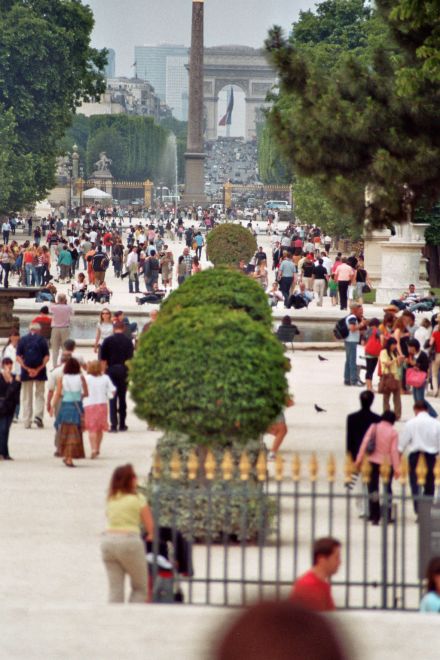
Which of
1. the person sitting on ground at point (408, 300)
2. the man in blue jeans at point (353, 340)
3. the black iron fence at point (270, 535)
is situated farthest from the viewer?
the person sitting on ground at point (408, 300)

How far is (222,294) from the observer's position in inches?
579

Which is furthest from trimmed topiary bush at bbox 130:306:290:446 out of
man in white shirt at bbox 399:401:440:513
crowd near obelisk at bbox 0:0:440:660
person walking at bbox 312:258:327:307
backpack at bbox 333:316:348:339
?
person walking at bbox 312:258:327:307

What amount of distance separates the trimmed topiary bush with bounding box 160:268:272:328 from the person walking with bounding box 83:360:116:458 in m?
0.88

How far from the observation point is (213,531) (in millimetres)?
11391

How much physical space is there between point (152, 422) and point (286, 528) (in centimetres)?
119

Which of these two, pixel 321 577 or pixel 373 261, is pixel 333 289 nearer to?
pixel 373 261

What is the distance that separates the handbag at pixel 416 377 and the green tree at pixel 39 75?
1741 inches

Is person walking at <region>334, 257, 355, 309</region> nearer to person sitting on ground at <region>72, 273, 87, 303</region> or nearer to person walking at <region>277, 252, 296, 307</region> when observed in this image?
person walking at <region>277, 252, 296, 307</region>

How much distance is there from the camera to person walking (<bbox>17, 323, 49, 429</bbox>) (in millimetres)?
17578

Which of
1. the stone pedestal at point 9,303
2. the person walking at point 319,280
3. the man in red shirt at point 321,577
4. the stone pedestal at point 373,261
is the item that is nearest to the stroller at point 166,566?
the man in red shirt at point 321,577

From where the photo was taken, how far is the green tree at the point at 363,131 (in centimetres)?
1830

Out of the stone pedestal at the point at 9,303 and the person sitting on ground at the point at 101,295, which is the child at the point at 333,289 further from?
the stone pedestal at the point at 9,303

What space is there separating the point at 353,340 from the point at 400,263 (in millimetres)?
14532

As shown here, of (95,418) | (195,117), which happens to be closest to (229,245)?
(95,418)
